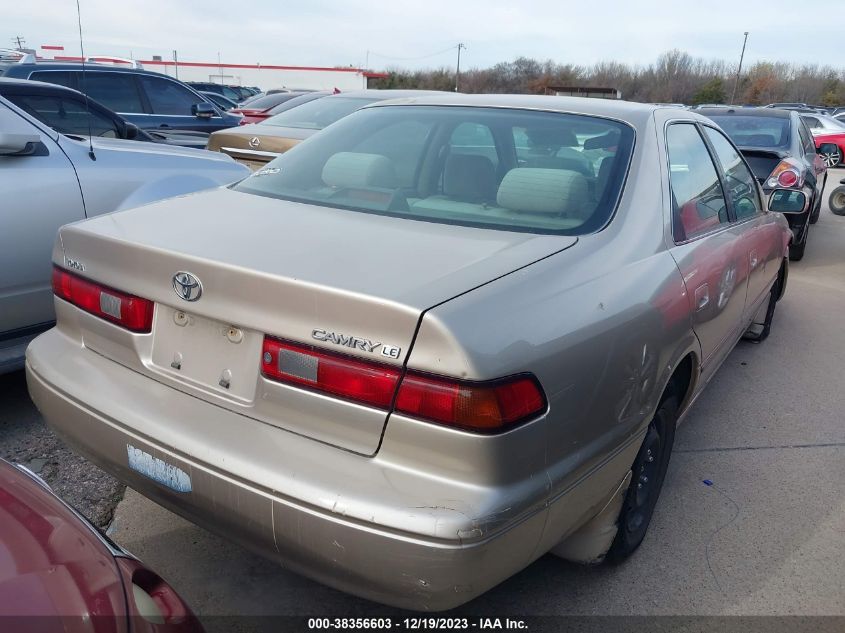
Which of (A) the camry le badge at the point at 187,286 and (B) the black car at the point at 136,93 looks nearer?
(A) the camry le badge at the point at 187,286

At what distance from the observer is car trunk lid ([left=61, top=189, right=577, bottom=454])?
5.78 feet

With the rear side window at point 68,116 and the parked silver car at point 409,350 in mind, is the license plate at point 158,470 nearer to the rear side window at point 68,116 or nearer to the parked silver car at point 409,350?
the parked silver car at point 409,350

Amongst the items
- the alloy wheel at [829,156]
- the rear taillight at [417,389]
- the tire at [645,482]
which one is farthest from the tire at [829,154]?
the rear taillight at [417,389]

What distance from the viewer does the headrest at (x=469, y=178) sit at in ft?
8.59

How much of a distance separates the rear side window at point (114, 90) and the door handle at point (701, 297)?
7849 millimetres

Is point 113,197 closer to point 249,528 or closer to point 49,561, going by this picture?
point 249,528

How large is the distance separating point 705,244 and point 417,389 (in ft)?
5.56

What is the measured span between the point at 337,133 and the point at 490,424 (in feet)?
6.30

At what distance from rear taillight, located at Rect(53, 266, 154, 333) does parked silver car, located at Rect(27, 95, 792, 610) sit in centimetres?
1

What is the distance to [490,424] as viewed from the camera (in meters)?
1.67

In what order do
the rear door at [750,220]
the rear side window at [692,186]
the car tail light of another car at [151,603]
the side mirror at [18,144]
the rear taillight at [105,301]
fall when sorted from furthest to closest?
the rear door at [750,220], the side mirror at [18,144], the rear side window at [692,186], the rear taillight at [105,301], the car tail light of another car at [151,603]

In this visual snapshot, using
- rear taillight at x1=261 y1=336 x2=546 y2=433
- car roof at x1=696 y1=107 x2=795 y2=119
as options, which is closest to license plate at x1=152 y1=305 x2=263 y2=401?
rear taillight at x1=261 y1=336 x2=546 y2=433

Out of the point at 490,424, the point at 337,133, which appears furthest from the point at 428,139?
the point at 490,424

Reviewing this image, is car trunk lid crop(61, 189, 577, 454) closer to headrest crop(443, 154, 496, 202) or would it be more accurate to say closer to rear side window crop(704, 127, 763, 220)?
headrest crop(443, 154, 496, 202)
